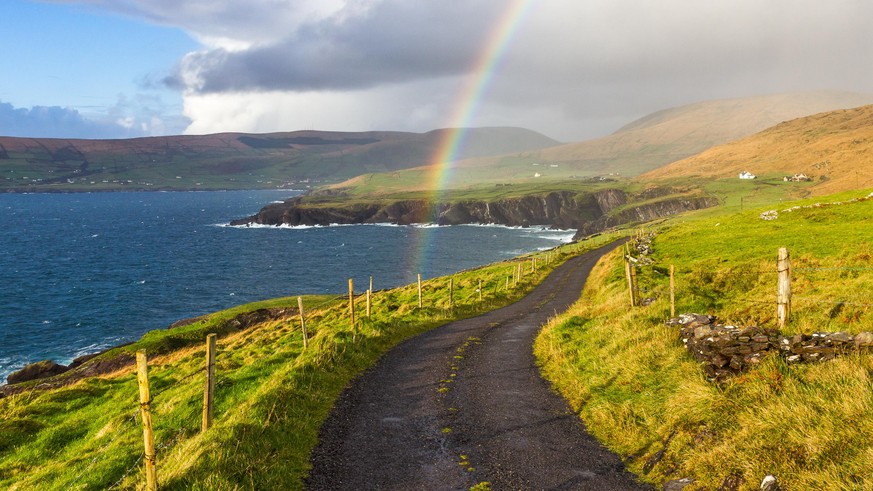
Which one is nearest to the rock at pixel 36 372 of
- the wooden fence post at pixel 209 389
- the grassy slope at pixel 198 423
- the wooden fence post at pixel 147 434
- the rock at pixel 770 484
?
the grassy slope at pixel 198 423

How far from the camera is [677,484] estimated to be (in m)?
10.9

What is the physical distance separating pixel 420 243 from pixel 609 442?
151 meters

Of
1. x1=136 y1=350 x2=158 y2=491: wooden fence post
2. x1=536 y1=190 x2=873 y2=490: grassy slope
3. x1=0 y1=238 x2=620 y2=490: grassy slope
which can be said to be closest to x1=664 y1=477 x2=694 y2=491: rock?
x1=536 y1=190 x2=873 y2=490: grassy slope

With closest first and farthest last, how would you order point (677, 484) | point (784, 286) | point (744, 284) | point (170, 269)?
point (677, 484) → point (784, 286) → point (744, 284) → point (170, 269)

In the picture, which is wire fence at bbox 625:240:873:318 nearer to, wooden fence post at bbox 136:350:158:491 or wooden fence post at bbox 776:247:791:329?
wooden fence post at bbox 776:247:791:329

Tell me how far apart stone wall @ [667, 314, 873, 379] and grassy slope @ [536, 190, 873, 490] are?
0.45m

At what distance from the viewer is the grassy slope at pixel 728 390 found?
10141 millimetres

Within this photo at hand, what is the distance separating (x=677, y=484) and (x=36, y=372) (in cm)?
5661

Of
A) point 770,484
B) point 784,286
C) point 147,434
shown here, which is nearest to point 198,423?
point 147,434

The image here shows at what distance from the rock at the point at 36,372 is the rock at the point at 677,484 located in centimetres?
5459

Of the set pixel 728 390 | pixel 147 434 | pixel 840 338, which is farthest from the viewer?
pixel 840 338

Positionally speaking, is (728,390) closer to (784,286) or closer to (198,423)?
(784,286)

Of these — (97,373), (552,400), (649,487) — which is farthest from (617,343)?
(97,373)

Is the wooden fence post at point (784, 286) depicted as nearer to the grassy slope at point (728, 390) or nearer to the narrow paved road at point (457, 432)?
the grassy slope at point (728, 390)
